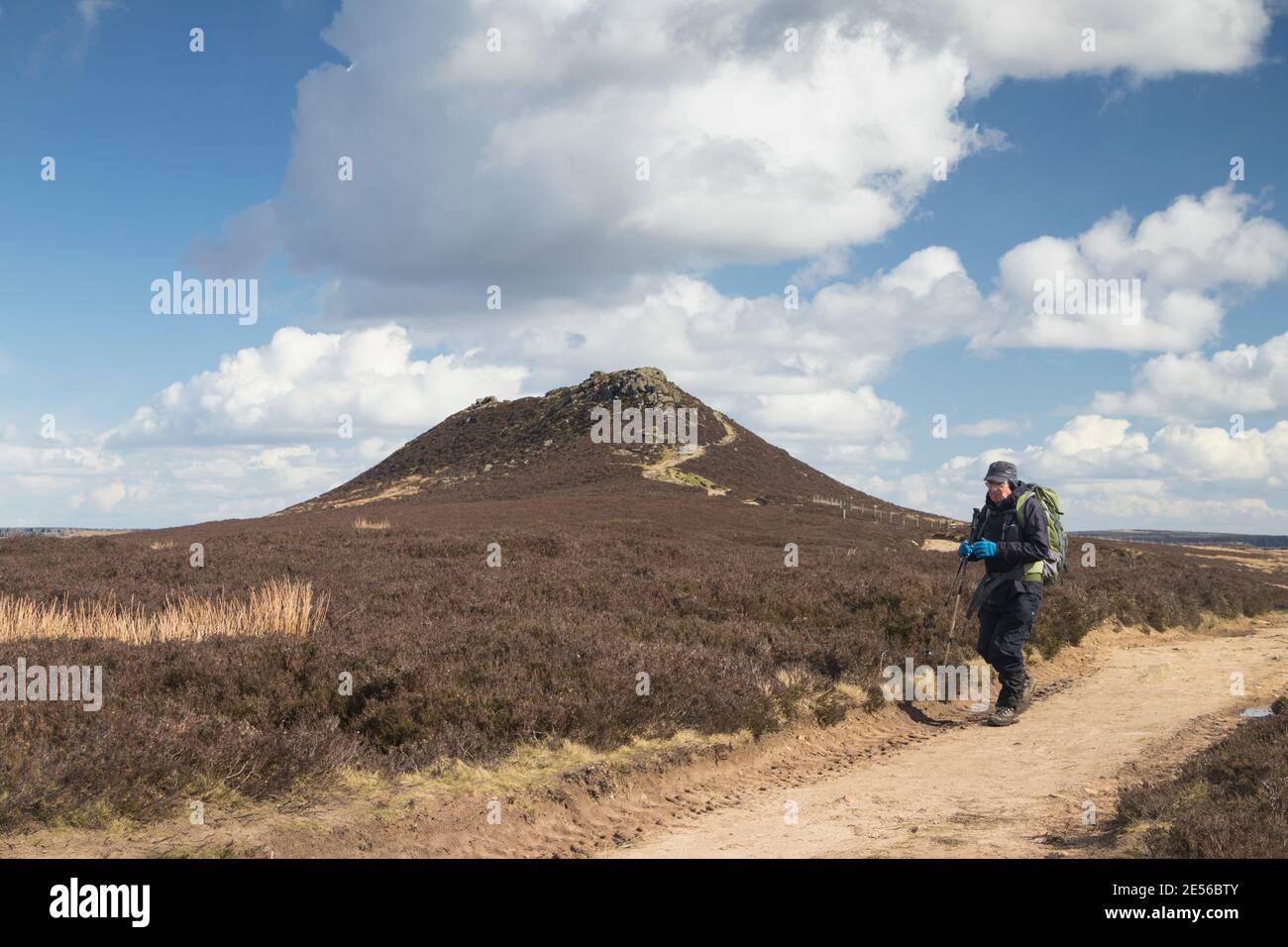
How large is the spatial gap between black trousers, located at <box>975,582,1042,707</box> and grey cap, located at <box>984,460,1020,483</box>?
119 centimetres

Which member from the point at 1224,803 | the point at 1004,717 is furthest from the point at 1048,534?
the point at 1224,803

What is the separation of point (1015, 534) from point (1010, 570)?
41cm

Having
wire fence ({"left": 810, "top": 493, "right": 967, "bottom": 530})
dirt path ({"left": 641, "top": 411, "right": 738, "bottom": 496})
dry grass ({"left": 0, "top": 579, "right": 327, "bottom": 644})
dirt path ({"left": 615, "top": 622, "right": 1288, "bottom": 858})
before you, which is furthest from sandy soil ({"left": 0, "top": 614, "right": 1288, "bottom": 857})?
dirt path ({"left": 641, "top": 411, "right": 738, "bottom": 496})

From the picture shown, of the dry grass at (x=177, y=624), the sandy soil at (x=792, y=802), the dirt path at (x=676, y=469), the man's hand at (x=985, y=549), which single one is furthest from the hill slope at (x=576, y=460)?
the sandy soil at (x=792, y=802)

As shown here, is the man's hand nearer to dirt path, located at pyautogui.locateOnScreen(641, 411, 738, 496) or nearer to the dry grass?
the dry grass

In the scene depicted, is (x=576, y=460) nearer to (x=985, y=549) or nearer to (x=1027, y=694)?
(x=1027, y=694)

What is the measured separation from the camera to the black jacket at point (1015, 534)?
31.2 feet

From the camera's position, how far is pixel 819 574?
17594 millimetres

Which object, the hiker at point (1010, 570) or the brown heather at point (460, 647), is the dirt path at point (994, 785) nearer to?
the hiker at point (1010, 570)

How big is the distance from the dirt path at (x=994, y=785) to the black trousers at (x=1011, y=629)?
420 millimetres

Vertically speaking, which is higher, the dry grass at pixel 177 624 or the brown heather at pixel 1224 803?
the dry grass at pixel 177 624

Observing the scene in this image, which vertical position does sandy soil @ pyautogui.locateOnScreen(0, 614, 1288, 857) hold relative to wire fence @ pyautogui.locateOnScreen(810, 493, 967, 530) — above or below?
below

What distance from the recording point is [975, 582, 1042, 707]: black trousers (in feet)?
31.9

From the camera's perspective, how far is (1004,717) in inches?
386
